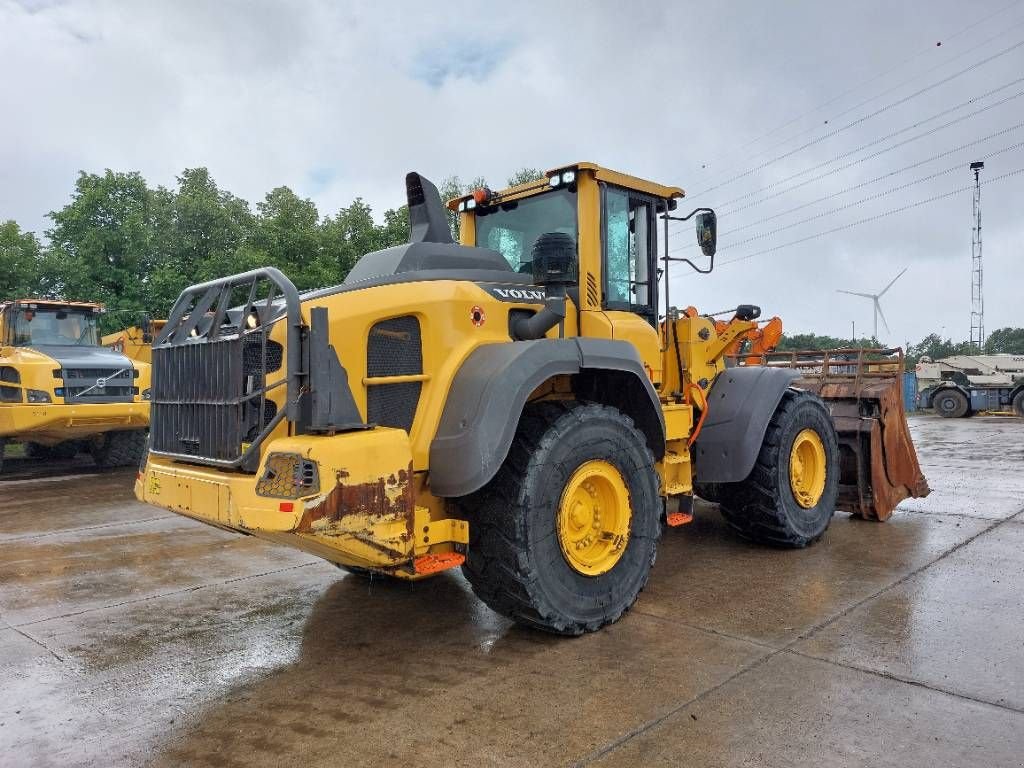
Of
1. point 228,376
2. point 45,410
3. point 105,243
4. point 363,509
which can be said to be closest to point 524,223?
point 228,376

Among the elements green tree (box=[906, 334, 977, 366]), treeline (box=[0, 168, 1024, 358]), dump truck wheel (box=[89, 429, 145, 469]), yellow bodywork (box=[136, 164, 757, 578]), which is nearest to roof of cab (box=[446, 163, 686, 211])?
yellow bodywork (box=[136, 164, 757, 578])

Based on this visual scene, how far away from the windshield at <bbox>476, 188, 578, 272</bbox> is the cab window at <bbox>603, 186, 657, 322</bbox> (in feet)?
0.81

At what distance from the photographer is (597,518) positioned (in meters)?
4.16

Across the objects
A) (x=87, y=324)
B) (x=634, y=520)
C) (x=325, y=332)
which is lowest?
(x=634, y=520)

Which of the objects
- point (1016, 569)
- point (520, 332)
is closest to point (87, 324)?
point (520, 332)

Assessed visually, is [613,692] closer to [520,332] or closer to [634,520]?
[634,520]

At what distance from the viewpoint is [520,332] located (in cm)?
413

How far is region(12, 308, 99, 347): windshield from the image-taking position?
1116cm

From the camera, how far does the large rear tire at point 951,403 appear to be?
2352 cm

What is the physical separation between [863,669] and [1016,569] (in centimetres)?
235

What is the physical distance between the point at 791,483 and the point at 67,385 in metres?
9.28

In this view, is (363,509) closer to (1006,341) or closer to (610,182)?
(610,182)

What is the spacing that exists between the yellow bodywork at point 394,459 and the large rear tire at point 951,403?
74.1ft

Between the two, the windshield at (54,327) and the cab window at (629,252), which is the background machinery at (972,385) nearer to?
the cab window at (629,252)
